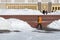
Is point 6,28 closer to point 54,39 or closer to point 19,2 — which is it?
point 54,39

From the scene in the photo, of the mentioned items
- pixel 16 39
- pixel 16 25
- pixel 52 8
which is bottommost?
pixel 52 8

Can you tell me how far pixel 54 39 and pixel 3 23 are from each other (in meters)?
2.66

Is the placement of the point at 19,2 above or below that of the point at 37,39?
below

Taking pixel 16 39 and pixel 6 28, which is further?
pixel 6 28

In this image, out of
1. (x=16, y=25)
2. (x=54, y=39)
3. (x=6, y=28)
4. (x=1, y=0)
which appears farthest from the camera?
(x=1, y=0)

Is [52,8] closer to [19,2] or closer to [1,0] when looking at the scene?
[19,2]

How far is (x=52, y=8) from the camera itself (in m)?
31.8

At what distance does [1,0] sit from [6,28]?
2625cm

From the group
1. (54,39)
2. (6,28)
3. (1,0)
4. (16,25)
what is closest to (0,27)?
(6,28)

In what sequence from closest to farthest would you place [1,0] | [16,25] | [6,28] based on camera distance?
[6,28], [16,25], [1,0]

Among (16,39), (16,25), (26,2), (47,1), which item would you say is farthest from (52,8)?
(16,39)

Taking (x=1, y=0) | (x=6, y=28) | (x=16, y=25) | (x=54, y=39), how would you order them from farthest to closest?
1. (x=1, y=0)
2. (x=16, y=25)
3. (x=6, y=28)
4. (x=54, y=39)

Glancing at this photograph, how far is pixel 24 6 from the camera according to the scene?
105 feet

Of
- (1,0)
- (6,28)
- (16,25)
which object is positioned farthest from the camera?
(1,0)
